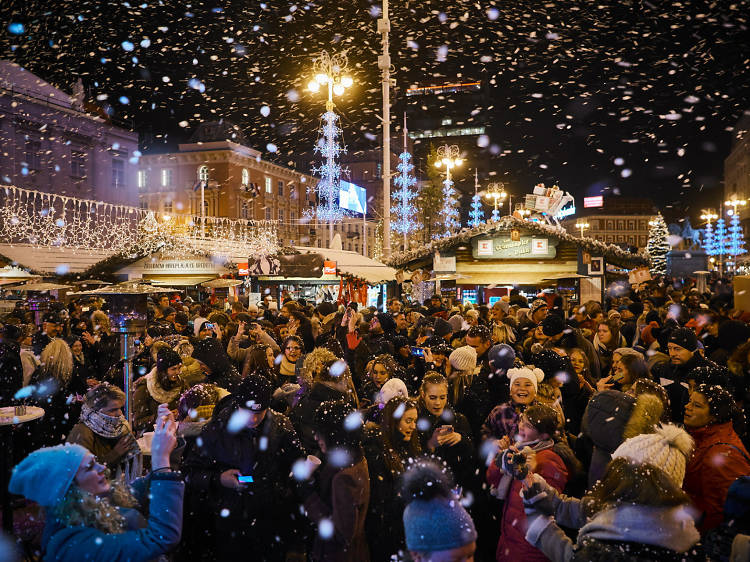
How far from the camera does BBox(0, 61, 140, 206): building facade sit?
1040 inches

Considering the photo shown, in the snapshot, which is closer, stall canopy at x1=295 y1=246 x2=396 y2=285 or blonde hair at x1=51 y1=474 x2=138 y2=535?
blonde hair at x1=51 y1=474 x2=138 y2=535

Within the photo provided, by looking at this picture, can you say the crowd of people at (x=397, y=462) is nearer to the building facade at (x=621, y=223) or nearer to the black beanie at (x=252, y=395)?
the black beanie at (x=252, y=395)

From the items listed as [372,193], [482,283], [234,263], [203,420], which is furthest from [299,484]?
[372,193]

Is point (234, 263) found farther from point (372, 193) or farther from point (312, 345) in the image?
point (372, 193)

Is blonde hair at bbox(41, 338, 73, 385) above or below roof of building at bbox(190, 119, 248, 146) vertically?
below

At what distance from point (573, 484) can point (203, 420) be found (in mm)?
2545

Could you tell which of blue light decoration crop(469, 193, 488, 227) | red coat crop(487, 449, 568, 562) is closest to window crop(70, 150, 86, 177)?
blue light decoration crop(469, 193, 488, 227)

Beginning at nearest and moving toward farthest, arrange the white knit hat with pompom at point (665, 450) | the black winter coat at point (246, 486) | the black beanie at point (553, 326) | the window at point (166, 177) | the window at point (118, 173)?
the white knit hat with pompom at point (665, 450) < the black winter coat at point (246, 486) < the black beanie at point (553, 326) < the window at point (118, 173) < the window at point (166, 177)

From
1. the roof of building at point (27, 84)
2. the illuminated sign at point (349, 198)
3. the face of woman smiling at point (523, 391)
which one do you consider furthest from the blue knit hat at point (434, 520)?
the illuminated sign at point (349, 198)

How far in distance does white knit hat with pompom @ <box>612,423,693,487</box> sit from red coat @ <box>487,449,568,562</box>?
1.87ft

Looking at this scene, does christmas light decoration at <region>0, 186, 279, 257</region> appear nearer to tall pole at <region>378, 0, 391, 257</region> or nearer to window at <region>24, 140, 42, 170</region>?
window at <region>24, 140, 42, 170</region>

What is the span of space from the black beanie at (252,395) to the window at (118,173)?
116ft

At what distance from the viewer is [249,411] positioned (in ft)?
10.7

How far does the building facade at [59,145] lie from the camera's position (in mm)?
26422
